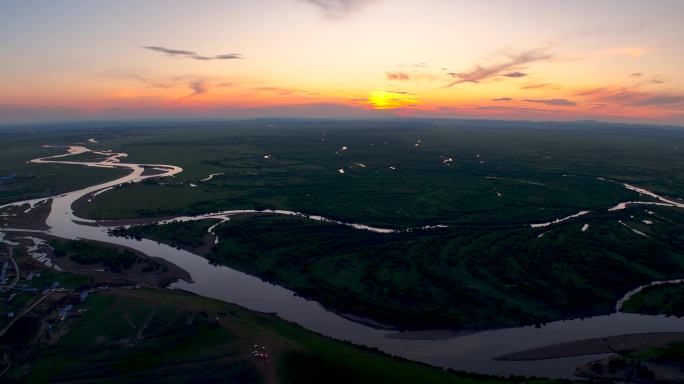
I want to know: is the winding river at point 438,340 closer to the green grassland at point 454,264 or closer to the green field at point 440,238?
the green grassland at point 454,264

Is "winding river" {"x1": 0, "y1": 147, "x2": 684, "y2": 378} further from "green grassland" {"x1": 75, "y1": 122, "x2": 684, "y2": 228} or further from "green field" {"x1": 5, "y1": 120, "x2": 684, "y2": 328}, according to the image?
"green grassland" {"x1": 75, "y1": 122, "x2": 684, "y2": 228}

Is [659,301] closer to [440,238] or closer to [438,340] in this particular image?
[438,340]

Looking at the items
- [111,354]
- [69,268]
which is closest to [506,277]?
[111,354]

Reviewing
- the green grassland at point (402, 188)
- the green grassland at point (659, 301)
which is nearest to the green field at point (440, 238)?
the green grassland at point (402, 188)

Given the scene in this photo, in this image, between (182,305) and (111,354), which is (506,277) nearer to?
(182,305)

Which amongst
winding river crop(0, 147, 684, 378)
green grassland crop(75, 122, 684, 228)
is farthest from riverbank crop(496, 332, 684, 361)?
green grassland crop(75, 122, 684, 228)

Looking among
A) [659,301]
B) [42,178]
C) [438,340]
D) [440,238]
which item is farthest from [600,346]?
[42,178]
